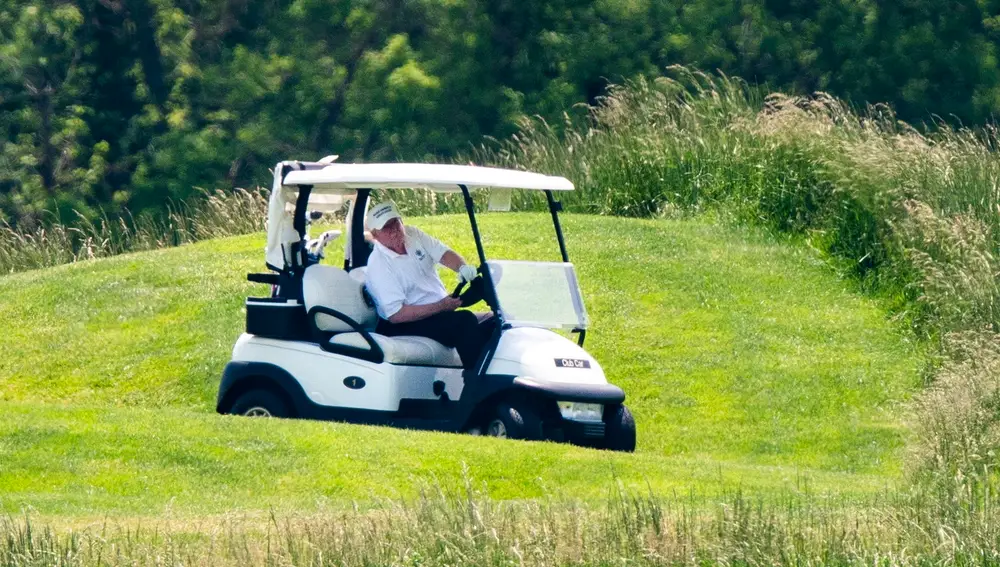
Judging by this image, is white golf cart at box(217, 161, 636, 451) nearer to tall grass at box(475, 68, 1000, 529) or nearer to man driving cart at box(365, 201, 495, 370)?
man driving cart at box(365, 201, 495, 370)

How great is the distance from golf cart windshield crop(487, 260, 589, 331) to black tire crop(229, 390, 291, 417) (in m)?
1.66

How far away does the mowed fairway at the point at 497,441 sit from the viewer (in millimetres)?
9680

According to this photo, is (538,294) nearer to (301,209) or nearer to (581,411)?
(581,411)

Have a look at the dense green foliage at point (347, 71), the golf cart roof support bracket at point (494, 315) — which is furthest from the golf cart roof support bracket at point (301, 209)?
the dense green foliage at point (347, 71)

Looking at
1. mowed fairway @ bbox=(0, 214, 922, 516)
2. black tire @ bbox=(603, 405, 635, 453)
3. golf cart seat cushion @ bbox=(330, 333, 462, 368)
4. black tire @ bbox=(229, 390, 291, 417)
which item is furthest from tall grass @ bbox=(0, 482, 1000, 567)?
black tire @ bbox=(229, 390, 291, 417)

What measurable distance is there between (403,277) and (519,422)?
4.22 ft

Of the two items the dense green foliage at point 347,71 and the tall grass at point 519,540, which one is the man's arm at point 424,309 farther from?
the dense green foliage at point 347,71

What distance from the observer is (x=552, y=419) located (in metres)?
10.6

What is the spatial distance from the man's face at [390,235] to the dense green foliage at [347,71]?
17161mm

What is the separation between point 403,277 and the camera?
36.5 feet

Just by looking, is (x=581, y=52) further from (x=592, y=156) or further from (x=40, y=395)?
(x=40, y=395)

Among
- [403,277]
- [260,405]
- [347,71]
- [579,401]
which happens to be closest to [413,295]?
[403,277]

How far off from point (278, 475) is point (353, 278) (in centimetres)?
206

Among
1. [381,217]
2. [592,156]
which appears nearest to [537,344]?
[381,217]
